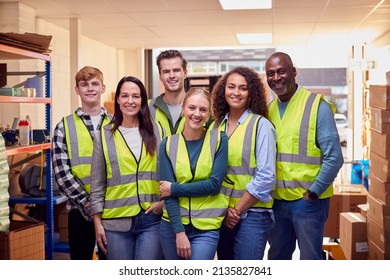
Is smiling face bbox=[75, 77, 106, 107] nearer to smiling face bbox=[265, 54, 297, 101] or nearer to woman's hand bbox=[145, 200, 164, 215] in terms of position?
woman's hand bbox=[145, 200, 164, 215]

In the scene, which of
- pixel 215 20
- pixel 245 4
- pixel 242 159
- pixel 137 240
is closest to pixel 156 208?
pixel 137 240

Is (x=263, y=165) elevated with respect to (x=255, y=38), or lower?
lower

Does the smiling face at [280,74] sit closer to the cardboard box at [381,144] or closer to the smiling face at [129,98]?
the smiling face at [129,98]

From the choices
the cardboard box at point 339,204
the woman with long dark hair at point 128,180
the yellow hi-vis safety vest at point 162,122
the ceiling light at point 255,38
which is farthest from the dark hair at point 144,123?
the ceiling light at point 255,38

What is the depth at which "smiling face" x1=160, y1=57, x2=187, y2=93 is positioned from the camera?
2.04 meters

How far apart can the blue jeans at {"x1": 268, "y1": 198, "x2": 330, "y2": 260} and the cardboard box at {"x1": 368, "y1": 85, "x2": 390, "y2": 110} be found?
0.66 meters

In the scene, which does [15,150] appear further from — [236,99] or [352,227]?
[352,227]

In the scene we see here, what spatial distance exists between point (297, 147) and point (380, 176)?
83 centimetres

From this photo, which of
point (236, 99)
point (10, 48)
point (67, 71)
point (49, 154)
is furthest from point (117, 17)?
point (236, 99)

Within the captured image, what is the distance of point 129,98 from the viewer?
70.8 inches

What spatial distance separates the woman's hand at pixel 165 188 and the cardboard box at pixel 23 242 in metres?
1.08

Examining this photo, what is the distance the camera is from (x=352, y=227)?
9.32ft

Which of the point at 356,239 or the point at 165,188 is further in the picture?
the point at 356,239

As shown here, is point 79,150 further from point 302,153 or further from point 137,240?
point 302,153
